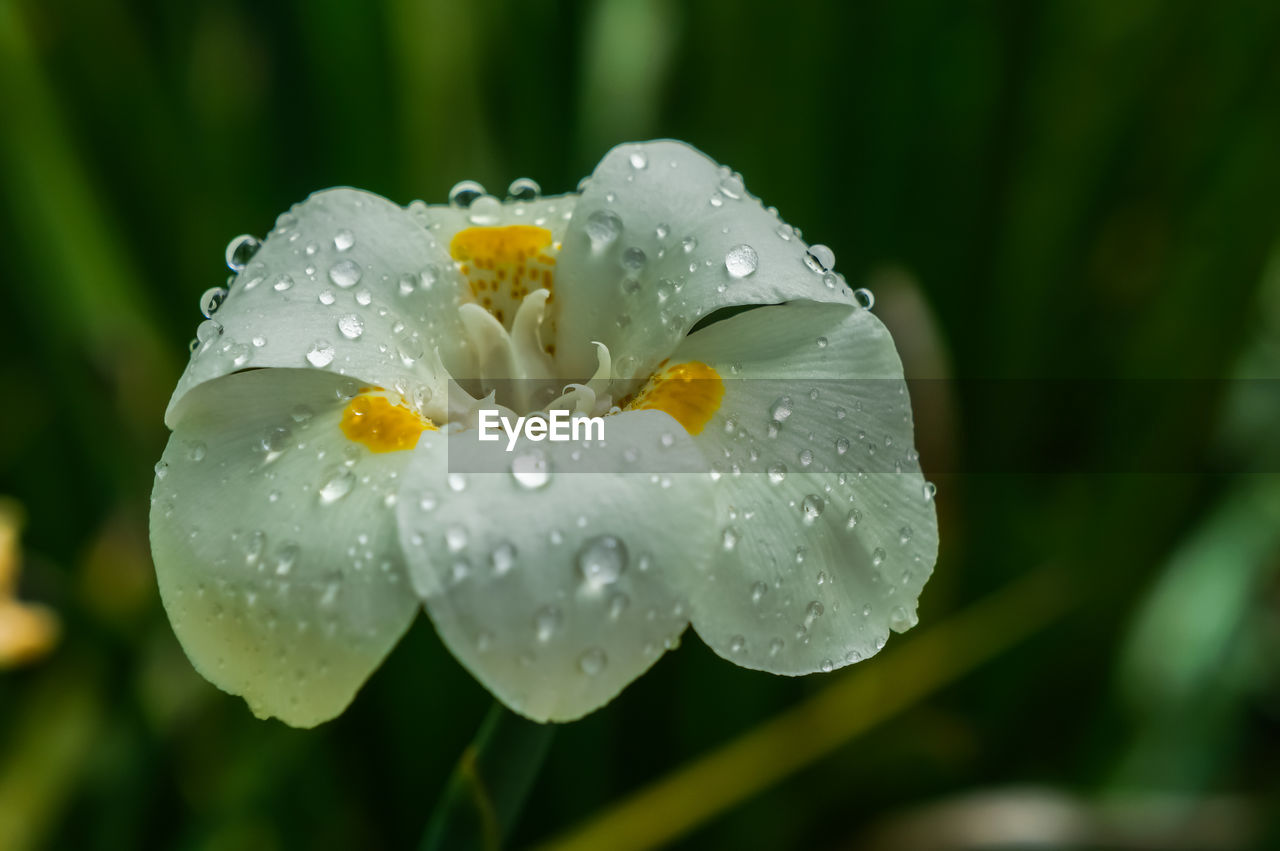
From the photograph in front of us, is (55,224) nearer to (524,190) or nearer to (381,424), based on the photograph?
(524,190)

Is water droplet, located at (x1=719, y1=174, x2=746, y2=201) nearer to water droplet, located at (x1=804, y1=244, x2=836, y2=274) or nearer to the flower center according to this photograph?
water droplet, located at (x1=804, y1=244, x2=836, y2=274)

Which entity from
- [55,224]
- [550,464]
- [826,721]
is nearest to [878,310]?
[826,721]

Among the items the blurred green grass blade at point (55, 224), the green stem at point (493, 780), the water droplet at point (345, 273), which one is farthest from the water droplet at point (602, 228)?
the blurred green grass blade at point (55, 224)

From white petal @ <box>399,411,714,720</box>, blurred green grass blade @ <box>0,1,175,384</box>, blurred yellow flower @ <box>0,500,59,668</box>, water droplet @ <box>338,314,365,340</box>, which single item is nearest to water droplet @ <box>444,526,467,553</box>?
white petal @ <box>399,411,714,720</box>

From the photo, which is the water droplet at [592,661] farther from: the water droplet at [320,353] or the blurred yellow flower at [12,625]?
the blurred yellow flower at [12,625]

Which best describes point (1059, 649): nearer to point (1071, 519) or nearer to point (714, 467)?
point (1071, 519)

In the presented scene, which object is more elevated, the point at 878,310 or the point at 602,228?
the point at 602,228

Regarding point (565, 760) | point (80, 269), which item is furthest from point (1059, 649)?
point (80, 269)
